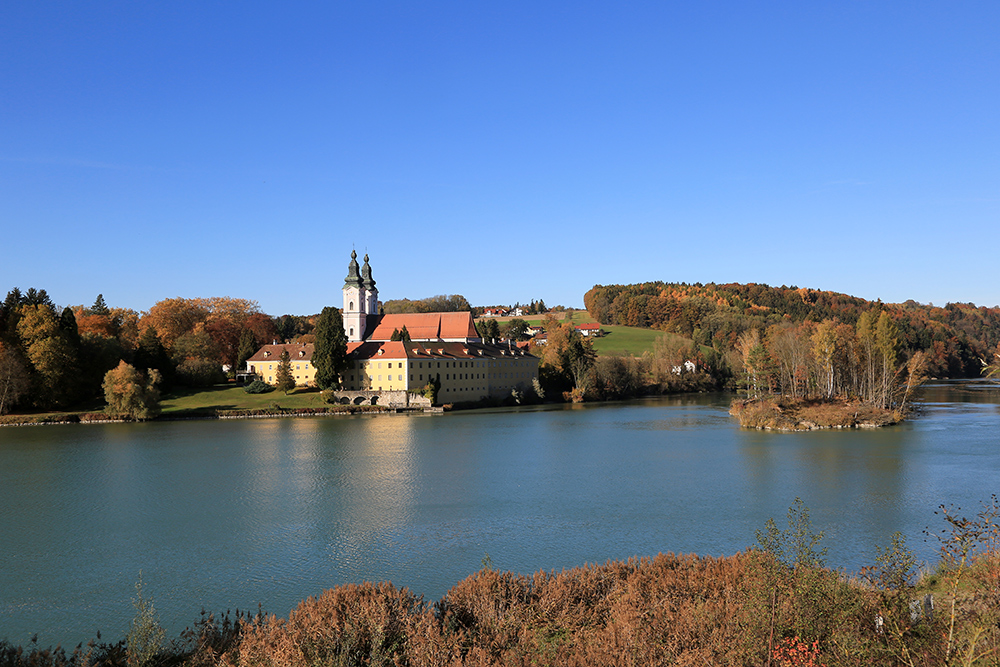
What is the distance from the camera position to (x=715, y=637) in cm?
783

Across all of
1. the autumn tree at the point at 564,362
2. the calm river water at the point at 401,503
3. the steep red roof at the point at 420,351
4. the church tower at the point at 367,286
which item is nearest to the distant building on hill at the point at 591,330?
the autumn tree at the point at 564,362

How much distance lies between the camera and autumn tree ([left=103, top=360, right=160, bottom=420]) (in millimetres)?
50375

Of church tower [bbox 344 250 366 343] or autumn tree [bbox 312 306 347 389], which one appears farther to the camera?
church tower [bbox 344 250 366 343]

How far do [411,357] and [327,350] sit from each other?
684 cm

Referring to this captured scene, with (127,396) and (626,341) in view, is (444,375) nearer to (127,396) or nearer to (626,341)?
(127,396)

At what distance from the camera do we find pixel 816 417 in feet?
144

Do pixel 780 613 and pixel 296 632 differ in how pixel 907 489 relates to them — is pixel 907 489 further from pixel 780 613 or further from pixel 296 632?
pixel 296 632

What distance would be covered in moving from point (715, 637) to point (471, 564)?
874 cm

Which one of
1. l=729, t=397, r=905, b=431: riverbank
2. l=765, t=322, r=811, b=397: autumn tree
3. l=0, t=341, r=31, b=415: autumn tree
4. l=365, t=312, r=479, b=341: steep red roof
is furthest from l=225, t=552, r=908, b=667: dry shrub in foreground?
l=365, t=312, r=479, b=341: steep red roof

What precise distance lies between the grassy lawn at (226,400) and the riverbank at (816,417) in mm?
32362

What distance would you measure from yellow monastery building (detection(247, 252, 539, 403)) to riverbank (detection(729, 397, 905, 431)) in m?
25.7

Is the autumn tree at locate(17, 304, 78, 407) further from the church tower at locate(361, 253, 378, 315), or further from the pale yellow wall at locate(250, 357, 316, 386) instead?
the church tower at locate(361, 253, 378, 315)

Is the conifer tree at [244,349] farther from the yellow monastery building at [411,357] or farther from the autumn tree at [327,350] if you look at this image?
the autumn tree at [327,350]

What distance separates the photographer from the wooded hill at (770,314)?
9625 cm
